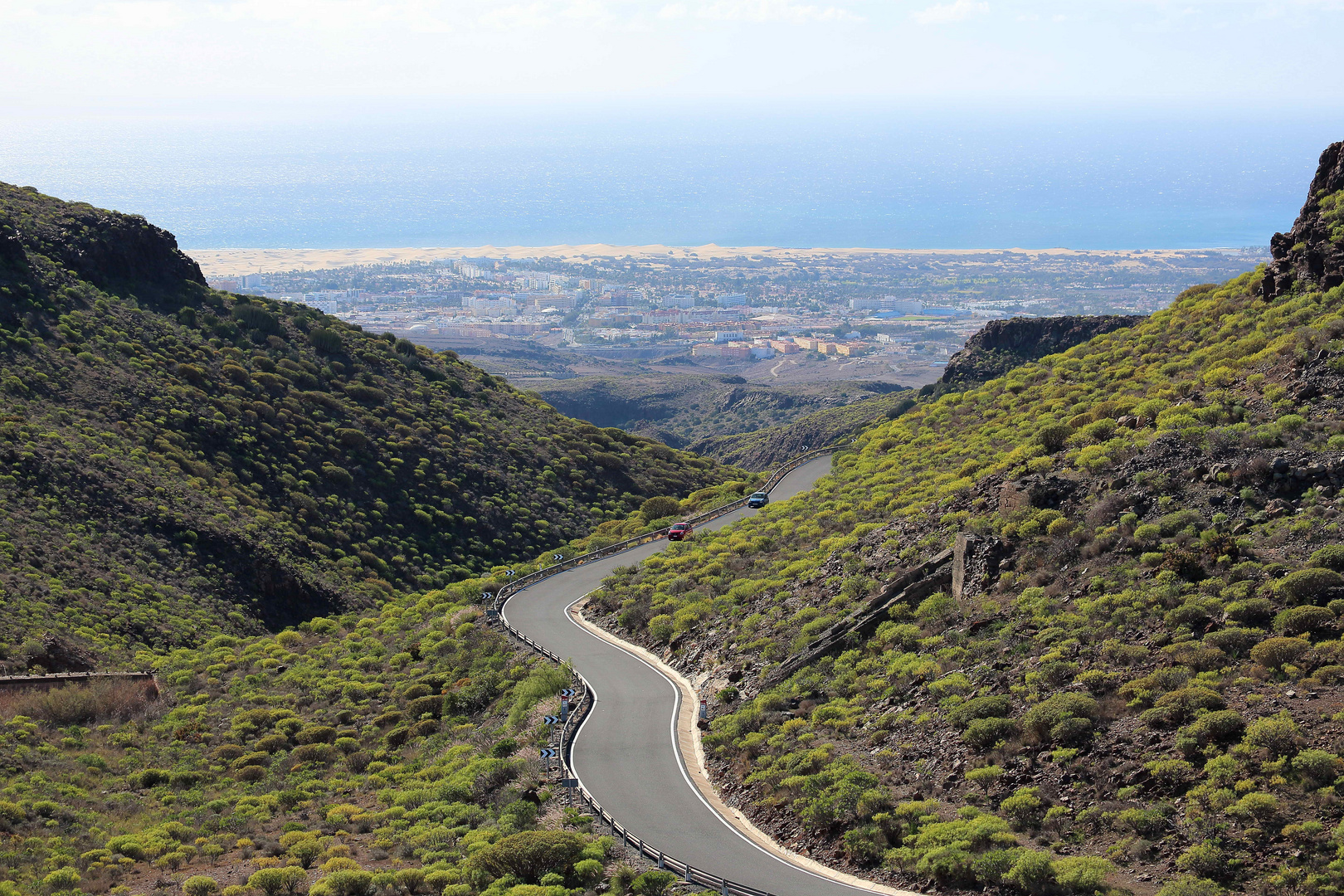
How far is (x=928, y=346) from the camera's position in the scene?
17250 cm

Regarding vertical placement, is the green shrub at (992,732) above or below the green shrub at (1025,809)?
above

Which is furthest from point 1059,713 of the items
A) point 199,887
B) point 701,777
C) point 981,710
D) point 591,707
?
point 199,887

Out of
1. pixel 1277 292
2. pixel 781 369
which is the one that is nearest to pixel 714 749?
pixel 1277 292

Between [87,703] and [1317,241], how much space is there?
115 feet

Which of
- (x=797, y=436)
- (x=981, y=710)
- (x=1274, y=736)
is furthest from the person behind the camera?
(x=797, y=436)

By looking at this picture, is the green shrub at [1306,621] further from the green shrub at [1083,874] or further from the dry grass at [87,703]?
the dry grass at [87,703]

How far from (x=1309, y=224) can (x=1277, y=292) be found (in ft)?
6.86

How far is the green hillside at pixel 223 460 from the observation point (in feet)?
111

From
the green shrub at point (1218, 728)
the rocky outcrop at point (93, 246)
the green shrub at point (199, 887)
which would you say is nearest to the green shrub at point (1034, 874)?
the green shrub at point (1218, 728)

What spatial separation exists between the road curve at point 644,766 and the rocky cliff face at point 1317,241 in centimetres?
2175

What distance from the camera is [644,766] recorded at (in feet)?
64.6

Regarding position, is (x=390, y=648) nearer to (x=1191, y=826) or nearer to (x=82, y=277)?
(x=1191, y=826)

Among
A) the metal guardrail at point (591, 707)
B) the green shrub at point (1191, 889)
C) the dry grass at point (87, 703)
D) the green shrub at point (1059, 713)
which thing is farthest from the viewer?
the dry grass at point (87, 703)

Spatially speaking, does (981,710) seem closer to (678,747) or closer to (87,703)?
(678,747)
